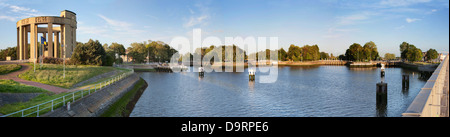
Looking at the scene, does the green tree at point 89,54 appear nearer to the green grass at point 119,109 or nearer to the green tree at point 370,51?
the green grass at point 119,109

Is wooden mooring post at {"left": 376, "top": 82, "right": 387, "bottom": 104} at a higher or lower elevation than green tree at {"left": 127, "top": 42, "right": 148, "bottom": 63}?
lower

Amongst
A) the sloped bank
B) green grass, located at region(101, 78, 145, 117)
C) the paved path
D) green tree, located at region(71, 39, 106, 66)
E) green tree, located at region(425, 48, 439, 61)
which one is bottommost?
green grass, located at region(101, 78, 145, 117)

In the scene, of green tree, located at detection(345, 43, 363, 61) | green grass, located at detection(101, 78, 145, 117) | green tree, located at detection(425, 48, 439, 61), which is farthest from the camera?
green tree, located at detection(345, 43, 363, 61)

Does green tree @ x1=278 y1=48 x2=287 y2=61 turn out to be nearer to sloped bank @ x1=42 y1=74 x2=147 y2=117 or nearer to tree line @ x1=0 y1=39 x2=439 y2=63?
tree line @ x1=0 y1=39 x2=439 y2=63

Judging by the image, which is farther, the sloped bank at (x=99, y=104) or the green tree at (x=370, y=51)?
the green tree at (x=370, y=51)

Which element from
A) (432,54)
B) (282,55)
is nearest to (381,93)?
(432,54)

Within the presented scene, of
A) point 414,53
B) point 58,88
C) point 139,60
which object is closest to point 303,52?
point 414,53

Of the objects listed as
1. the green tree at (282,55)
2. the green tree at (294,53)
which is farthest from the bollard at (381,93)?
the green tree at (282,55)

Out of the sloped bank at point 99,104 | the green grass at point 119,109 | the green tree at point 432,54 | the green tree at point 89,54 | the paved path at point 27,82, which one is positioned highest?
the green tree at point 432,54

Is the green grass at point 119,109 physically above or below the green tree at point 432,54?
below

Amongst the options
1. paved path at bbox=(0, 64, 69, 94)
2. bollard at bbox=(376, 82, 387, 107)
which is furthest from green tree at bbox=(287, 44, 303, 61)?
paved path at bbox=(0, 64, 69, 94)

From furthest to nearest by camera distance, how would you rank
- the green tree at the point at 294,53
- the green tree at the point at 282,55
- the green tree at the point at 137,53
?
the green tree at the point at 282,55 → the green tree at the point at 294,53 → the green tree at the point at 137,53

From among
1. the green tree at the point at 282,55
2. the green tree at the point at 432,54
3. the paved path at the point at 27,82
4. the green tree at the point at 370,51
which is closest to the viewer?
the paved path at the point at 27,82
